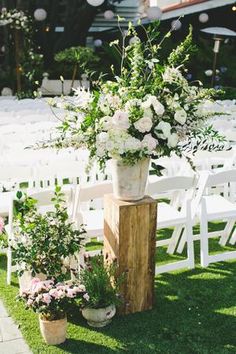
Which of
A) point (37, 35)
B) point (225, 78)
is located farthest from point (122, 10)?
point (225, 78)

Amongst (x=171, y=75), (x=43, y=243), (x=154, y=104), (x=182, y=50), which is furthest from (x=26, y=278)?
(x=182, y=50)

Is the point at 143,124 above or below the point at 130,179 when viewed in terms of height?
above

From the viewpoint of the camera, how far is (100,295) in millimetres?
3949

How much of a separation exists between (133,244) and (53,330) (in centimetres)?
85

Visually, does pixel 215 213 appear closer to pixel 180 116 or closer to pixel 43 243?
pixel 180 116

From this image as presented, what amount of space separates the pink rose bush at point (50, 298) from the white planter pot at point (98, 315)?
0.22 metres

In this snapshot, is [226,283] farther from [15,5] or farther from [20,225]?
[15,5]

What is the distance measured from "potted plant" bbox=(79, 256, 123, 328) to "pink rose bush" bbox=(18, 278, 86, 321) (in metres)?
0.13

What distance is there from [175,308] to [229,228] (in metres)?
1.55

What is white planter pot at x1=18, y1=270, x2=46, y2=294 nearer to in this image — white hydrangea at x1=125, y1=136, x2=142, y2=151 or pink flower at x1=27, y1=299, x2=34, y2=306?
pink flower at x1=27, y1=299, x2=34, y2=306

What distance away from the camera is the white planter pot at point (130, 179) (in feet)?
12.8

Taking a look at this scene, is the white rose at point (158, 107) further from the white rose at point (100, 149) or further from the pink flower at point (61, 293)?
the pink flower at point (61, 293)

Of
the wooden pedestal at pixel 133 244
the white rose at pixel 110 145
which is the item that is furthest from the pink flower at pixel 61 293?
the white rose at pixel 110 145

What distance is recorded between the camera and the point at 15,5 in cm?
2122
